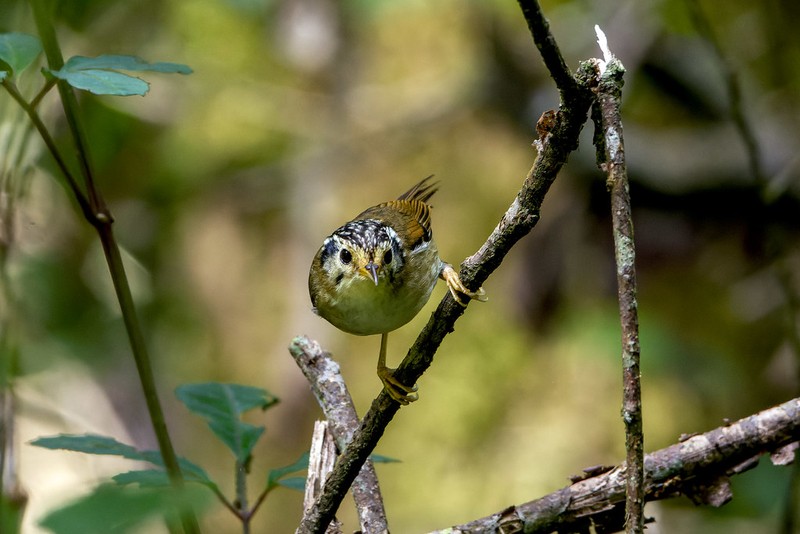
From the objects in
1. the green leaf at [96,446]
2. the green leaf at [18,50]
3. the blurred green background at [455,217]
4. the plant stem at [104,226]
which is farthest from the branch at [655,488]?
the blurred green background at [455,217]

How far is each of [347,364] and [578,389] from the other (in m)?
1.38

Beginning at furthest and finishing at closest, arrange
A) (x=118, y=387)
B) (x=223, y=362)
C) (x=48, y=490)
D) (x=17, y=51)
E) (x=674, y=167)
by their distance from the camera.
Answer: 1. (x=223, y=362)
2. (x=674, y=167)
3. (x=118, y=387)
4. (x=48, y=490)
5. (x=17, y=51)

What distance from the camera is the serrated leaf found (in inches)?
64.6

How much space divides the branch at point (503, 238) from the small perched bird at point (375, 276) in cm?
64

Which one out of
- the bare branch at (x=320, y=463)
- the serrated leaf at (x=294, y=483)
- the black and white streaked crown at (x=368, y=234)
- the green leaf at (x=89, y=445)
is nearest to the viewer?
the green leaf at (x=89, y=445)

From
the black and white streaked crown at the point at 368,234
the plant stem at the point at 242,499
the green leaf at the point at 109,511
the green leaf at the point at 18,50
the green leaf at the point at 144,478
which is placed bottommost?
the green leaf at the point at 109,511

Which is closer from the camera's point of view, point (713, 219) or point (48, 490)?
point (48, 490)

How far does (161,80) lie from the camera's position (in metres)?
5.56

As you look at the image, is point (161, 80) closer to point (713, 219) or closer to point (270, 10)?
point (270, 10)

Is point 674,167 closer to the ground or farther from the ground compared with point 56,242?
farther from the ground

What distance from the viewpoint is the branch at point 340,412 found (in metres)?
1.74

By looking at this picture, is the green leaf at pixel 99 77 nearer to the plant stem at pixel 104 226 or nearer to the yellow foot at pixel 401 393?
the plant stem at pixel 104 226

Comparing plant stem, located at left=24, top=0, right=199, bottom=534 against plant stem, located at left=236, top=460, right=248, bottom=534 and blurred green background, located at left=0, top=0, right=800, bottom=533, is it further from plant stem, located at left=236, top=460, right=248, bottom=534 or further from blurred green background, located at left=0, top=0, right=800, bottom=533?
blurred green background, located at left=0, top=0, right=800, bottom=533

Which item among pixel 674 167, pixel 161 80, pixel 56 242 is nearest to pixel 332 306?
pixel 56 242
